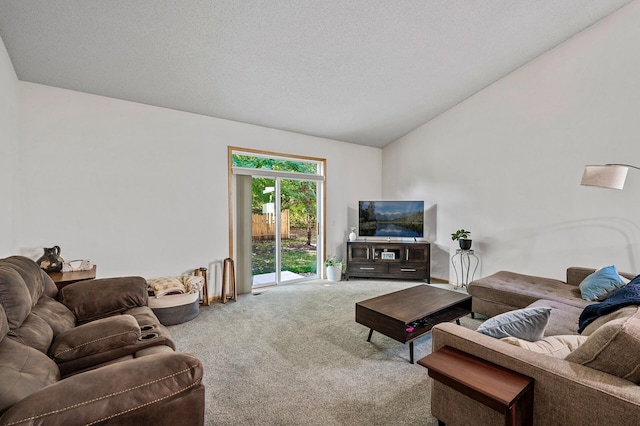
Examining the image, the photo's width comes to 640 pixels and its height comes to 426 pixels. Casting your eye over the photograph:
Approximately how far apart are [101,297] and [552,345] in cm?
313

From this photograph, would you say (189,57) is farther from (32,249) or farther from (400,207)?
(400,207)

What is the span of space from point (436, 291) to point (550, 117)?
2910 millimetres

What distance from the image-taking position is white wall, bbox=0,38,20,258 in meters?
2.39

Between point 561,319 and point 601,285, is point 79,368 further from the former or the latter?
point 601,285

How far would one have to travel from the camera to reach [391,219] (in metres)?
5.43

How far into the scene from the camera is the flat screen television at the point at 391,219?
5305 mm

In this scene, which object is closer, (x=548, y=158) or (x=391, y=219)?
(x=548, y=158)

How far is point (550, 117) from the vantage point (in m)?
3.88

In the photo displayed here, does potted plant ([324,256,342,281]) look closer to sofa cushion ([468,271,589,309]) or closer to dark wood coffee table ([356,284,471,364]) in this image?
dark wood coffee table ([356,284,471,364])

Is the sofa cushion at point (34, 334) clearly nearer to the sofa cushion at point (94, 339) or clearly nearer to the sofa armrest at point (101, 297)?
the sofa cushion at point (94, 339)

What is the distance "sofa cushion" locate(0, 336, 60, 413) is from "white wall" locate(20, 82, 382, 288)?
2.35 m

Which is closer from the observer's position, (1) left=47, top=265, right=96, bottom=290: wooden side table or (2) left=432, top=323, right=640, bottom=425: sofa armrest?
(2) left=432, top=323, right=640, bottom=425: sofa armrest

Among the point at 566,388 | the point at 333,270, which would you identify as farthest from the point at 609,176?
the point at 333,270

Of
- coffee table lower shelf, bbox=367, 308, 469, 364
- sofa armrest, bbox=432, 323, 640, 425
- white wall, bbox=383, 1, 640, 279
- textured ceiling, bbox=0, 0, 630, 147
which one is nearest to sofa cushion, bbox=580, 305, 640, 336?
sofa armrest, bbox=432, 323, 640, 425
